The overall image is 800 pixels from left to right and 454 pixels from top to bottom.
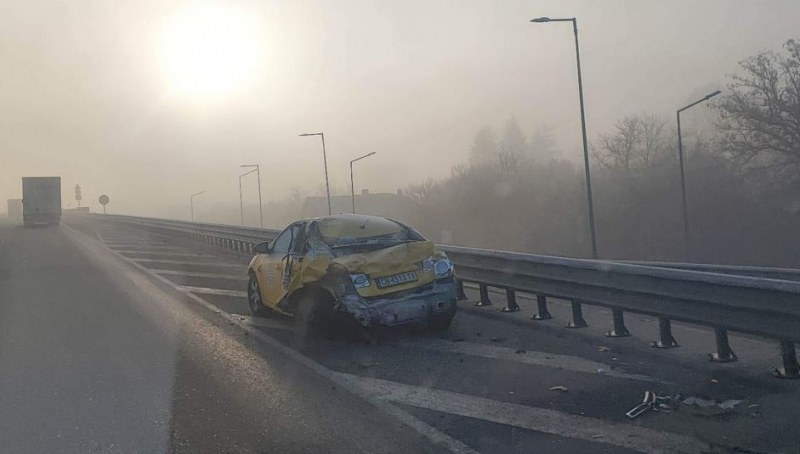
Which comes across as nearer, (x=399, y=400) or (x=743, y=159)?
(x=399, y=400)

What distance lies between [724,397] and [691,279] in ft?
4.51

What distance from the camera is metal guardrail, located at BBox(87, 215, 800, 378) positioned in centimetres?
604

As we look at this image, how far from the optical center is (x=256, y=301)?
10.9 m

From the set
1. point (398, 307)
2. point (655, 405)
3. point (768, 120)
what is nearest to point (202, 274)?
point (398, 307)

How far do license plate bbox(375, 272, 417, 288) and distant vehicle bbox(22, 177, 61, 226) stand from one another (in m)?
52.4

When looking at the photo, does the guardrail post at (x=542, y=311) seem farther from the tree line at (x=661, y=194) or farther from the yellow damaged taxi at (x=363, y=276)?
the tree line at (x=661, y=194)

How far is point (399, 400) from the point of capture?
6105mm

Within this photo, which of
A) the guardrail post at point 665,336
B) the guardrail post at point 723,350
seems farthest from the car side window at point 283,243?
the guardrail post at point 723,350

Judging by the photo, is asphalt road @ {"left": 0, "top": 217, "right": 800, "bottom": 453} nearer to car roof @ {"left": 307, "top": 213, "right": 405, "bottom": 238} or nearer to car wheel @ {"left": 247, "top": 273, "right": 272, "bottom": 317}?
car wheel @ {"left": 247, "top": 273, "right": 272, "bottom": 317}

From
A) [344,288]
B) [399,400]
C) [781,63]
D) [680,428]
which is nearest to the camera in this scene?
[680,428]

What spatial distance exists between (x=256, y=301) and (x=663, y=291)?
5.99m

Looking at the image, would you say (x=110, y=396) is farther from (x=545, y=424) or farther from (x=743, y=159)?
(x=743, y=159)

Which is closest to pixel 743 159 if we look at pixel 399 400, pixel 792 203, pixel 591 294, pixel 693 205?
pixel 792 203

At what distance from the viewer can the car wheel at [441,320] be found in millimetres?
8680
